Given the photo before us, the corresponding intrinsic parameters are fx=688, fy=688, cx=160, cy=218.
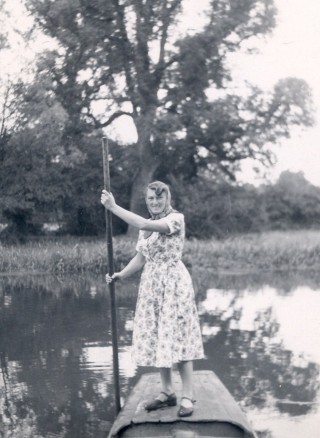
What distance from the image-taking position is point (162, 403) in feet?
14.3

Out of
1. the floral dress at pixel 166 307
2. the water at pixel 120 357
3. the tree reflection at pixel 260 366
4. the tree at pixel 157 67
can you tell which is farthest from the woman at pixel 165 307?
the tree at pixel 157 67

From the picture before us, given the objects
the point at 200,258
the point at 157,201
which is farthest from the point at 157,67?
the point at 157,201

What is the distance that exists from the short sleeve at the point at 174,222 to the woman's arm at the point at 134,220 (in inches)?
1.1

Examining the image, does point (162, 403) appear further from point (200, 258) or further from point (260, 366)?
point (200, 258)

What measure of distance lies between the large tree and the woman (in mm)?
18314

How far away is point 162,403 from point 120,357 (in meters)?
2.89

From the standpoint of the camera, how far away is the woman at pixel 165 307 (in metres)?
4.25

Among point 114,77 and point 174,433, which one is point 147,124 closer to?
point 114,77

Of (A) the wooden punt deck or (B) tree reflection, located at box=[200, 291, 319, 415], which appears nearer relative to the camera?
(A) the wooden punt deck

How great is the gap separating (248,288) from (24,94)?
38.5 ft

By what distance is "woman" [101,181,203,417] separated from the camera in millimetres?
4254

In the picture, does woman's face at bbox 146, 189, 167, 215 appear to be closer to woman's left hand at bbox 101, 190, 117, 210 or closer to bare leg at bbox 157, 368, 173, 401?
woman's left hand at bbox 101, 190, 117, 210

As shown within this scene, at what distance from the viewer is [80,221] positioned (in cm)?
2461

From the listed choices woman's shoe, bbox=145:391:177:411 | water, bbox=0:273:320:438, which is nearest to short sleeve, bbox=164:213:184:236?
woman's shoe, bbox=145:391:177:411
